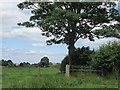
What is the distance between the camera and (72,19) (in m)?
14.8

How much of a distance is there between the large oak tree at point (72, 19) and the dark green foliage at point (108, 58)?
191cm

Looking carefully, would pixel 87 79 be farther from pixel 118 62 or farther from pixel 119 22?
pixel 119 22

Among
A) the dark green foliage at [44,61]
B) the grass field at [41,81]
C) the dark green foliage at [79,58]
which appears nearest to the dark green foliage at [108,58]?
the grass field at [41,81]

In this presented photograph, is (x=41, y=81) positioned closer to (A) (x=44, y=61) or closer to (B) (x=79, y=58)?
(A) (x=44, y=61)

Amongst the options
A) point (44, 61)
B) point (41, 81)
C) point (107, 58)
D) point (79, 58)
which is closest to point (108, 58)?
point (107, 58)

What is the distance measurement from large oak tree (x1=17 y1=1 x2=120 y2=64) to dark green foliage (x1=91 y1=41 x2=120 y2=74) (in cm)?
191

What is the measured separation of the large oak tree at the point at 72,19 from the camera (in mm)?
15223

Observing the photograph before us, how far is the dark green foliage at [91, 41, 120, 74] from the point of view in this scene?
12659 millimetres

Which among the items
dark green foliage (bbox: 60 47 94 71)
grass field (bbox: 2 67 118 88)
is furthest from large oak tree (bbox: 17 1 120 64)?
grass field (bbox: 2 67 118 88)

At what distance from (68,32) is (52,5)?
262cm

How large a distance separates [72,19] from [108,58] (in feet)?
12.9

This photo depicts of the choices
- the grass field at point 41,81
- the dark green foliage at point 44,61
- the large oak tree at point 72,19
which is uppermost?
the large oak tree at point 72,19

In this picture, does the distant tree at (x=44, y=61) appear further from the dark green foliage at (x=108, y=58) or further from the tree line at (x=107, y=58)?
the dark green foliage at (x=108, y=58)

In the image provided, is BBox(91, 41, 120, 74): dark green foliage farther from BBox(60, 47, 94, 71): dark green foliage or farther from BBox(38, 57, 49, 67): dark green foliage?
BBox(38, 57, 49, 67): dark green foliage
